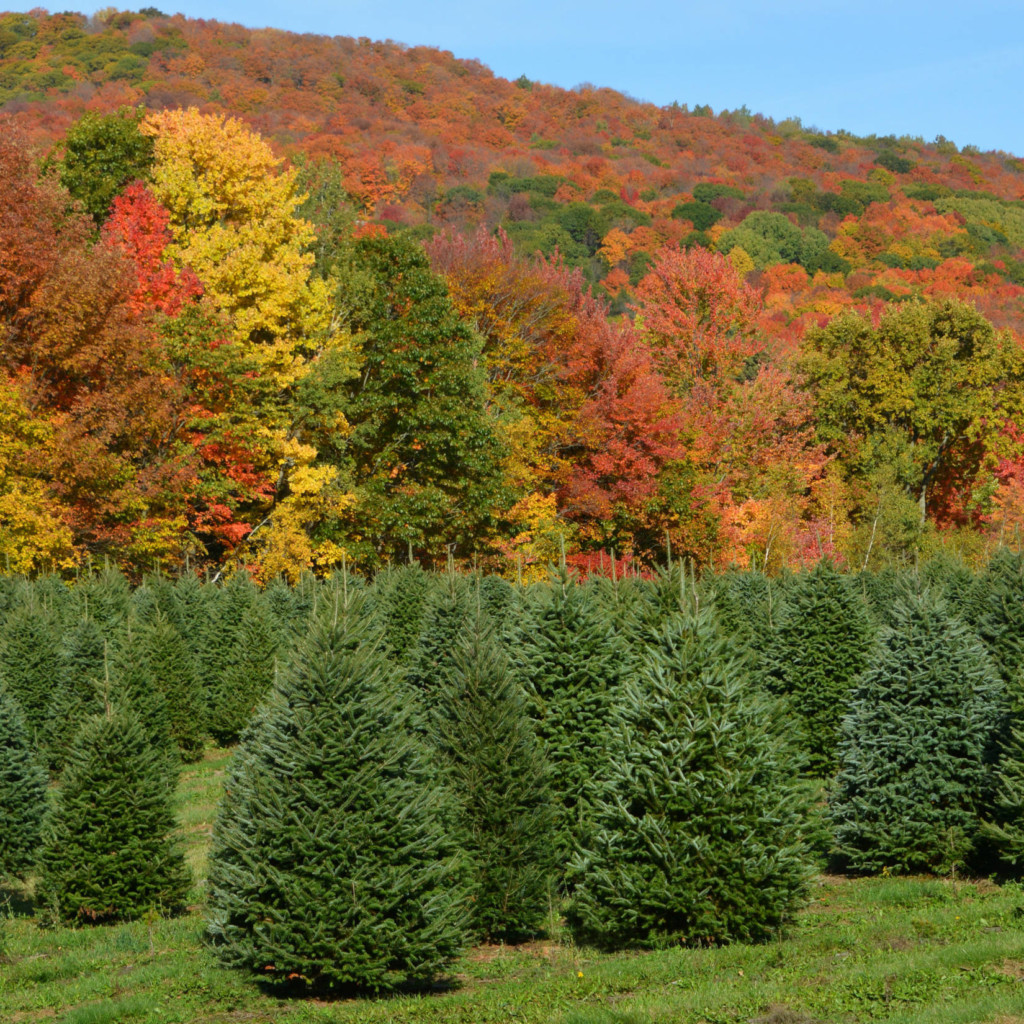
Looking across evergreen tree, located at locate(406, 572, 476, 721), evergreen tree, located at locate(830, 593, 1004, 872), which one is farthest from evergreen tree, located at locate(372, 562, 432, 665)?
evergreen tree, located at locate(830, 593, 1004, 872)

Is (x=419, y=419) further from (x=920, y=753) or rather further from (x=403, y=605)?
(x=920, y=753)

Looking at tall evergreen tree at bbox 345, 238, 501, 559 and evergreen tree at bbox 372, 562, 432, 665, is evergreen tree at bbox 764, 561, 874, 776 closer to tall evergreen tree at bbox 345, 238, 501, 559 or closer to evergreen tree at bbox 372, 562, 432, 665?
evergreen tree at bbox 372, 562, 432, 665

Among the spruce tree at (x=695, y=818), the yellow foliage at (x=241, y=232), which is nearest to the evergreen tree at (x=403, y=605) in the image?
the yellow foliage at (x=241, y=232)

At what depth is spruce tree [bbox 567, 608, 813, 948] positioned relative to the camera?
9500 mm

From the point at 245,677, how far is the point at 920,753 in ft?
48.3

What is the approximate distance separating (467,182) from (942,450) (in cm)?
8661

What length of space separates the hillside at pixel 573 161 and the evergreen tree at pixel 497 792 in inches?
2730

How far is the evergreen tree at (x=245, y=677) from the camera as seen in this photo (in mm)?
23219

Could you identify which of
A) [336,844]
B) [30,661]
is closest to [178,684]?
[30,661]

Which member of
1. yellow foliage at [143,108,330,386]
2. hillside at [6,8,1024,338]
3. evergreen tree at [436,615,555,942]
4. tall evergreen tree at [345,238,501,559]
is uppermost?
hillside at [6,8,1024,338]

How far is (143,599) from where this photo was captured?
2600 cm

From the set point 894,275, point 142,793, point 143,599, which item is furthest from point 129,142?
point 894,275

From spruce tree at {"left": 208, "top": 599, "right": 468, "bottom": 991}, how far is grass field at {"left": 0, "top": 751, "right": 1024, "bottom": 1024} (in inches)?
15.2

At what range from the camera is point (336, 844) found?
8.47m
